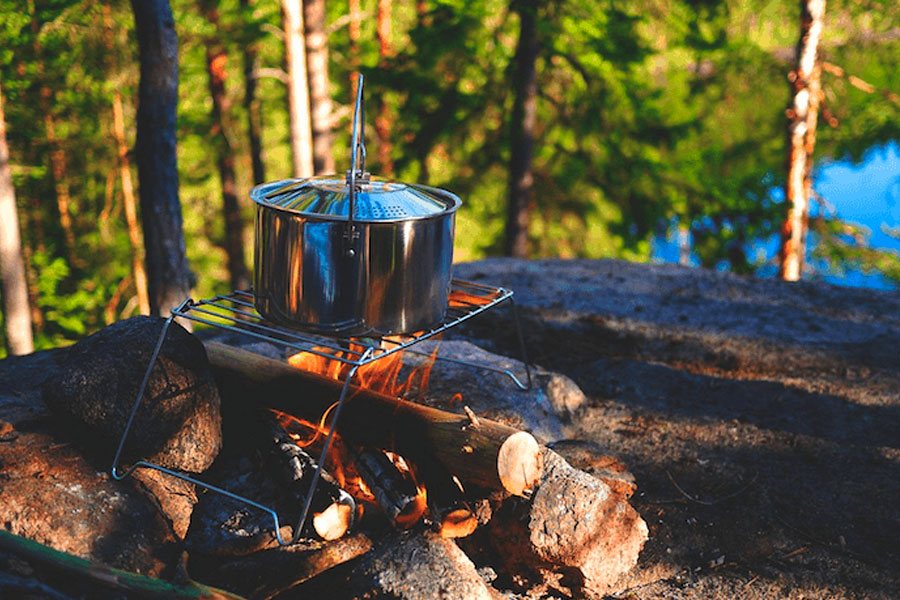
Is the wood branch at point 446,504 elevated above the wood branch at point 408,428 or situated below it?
below

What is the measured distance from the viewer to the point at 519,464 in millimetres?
3584

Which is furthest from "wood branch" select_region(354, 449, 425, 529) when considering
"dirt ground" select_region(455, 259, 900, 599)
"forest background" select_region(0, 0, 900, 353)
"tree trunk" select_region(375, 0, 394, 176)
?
"tree trunk" select_region(375, 0, 394, 176)

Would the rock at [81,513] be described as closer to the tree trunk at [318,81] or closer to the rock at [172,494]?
the rock at [172,494]

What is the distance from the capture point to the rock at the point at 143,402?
12.5 feet

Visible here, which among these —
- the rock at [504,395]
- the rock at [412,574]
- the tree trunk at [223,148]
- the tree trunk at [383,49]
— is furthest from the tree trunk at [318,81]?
the rock at [412,574]

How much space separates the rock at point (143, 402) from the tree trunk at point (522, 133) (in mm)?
8893

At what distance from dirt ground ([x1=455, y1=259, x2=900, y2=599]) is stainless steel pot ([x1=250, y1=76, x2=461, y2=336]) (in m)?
1.81

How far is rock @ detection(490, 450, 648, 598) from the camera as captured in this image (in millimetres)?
3545

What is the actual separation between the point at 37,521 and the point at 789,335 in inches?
244

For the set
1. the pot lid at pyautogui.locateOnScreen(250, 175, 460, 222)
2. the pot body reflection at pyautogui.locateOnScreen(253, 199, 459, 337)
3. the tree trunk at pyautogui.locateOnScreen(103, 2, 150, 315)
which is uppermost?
the pot lid at pyautogui.locateOnScreen(250, 175, 460, 222)

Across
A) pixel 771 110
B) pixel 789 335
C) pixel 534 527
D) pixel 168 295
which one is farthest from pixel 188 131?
pixel 771 110

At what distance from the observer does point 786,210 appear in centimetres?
1212

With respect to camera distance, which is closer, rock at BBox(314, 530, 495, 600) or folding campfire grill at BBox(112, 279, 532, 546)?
rock at BBox(314, 530, 495, 600)

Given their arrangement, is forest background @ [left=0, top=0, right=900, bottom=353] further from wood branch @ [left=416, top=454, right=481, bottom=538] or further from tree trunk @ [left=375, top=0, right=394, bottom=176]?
wood branch @ [left=416, top=454, right=481, bottom=538]
